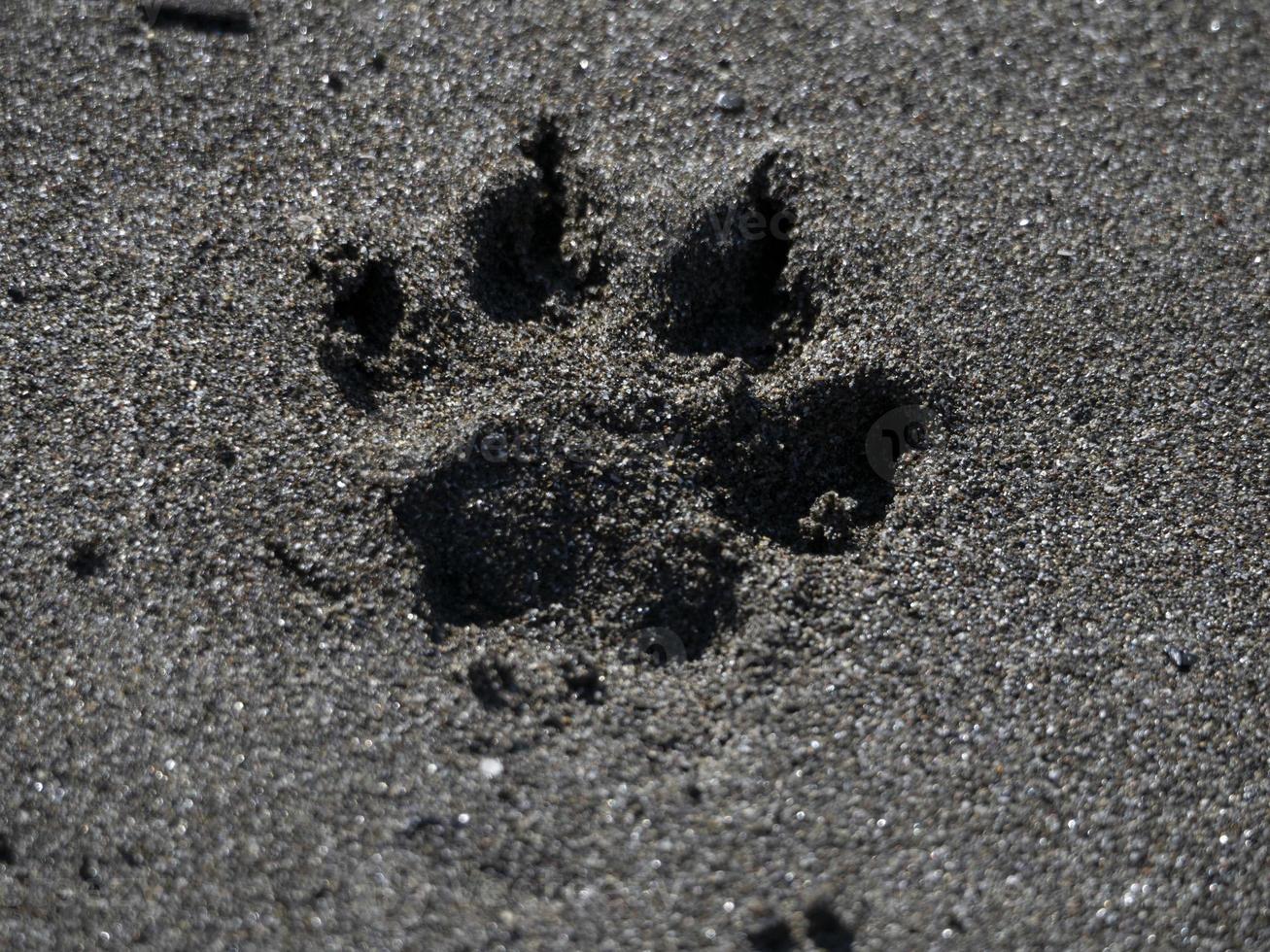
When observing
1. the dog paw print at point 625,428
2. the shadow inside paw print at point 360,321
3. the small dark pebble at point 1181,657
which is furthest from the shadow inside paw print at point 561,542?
the small dark pebble at point 1181,657

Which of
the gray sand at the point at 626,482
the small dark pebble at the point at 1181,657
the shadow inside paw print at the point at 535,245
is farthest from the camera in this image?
the shadow inside paw print at the point at 535,245

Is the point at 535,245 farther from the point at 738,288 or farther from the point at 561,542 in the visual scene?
the point at 561,542

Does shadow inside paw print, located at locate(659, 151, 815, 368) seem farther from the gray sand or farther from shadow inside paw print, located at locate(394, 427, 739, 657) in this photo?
shadow inside paw print, located at locate(394, 427, 739, 657)

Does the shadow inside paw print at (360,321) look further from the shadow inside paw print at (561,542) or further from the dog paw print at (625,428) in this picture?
the shadow inside paw print at (561,542)

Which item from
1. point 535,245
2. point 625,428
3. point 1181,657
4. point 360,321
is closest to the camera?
point 1181,657

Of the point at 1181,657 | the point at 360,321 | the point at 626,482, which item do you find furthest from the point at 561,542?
the point at 1181,657

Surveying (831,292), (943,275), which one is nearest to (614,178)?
(831,292)

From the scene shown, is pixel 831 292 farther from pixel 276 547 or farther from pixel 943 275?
pixel 276 547
